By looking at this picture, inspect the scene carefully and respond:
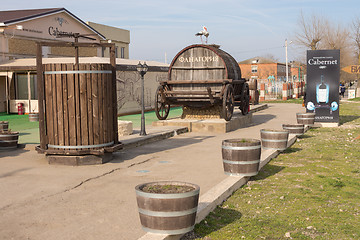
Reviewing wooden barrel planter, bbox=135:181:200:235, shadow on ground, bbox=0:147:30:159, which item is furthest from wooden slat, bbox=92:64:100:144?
wooden barrel planter, bbox=135:181:200:235

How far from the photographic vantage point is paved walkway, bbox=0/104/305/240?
534 cm

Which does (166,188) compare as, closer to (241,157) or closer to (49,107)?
(241,157)

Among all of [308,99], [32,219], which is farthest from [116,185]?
[308,99]

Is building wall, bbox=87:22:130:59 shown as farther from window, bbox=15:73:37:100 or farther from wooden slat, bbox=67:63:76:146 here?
wooden slat, bbox=67:63:76:146

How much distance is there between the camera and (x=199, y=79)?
1688 centimetres

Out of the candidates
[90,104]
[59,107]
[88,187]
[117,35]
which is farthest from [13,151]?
[117,35]

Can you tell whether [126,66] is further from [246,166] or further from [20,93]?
[246,166]

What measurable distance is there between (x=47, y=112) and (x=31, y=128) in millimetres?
7665

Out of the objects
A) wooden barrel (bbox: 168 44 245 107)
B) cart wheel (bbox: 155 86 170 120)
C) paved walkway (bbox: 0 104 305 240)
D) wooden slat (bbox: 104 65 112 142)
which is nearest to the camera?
paved walkway (bbox: 0 104 305 240)

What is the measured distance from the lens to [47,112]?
941 centimetres

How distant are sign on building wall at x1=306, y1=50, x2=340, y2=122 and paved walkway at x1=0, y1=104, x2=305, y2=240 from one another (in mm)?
6930

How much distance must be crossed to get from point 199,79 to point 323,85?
16.5ft

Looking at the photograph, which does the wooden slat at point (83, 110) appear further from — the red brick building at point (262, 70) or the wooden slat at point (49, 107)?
the red brick building at point (262, 70)

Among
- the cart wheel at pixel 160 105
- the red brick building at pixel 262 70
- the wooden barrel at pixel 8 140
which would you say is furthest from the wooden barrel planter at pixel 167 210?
the red brick building at pixel 262 70
